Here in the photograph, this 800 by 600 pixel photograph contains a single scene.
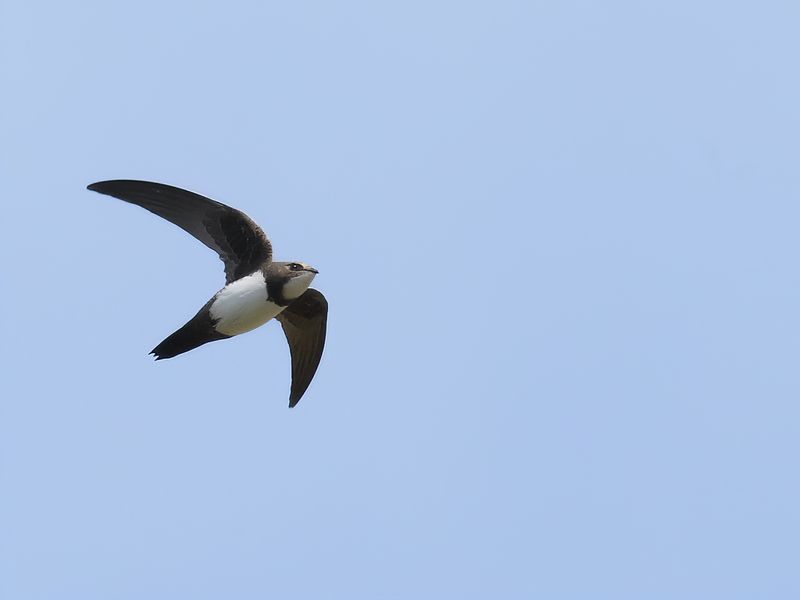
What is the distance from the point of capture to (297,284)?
12.5 meters

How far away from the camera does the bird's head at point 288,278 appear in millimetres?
12453

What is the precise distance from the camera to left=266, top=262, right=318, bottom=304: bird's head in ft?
40.9

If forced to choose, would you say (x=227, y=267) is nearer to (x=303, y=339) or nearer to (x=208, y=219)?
(x=208, y=219)

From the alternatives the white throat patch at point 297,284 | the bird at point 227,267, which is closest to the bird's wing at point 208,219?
the bird at point 227,267

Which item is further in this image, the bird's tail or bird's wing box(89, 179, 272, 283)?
bird's wing box(89, 179, 272, 283)

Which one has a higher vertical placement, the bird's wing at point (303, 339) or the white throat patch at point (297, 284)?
the white throat patch at point (297, 284)

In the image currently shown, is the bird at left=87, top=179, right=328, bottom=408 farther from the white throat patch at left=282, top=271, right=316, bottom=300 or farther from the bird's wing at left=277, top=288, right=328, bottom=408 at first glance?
the bird's wing at left=277, top=288, right=328, bottom=408

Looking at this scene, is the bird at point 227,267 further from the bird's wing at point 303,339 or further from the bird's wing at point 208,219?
the bird's wing at point 303,339

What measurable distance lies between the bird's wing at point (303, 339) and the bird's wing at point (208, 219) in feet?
4.14

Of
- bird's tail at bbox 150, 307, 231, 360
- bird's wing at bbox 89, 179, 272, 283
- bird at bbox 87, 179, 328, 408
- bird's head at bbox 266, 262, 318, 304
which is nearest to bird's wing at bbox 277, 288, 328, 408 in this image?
bird at bbox 87, 179, 328, 408

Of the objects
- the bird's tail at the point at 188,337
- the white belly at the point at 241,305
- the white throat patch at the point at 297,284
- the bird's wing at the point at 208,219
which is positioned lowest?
the bird's tail at the point at 188,337

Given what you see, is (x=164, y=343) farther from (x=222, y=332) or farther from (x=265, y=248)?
(x=265, y=248)

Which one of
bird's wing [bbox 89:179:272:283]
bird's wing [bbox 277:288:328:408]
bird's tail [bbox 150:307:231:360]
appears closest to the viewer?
bird's tail [bbox 150:307:231:360]

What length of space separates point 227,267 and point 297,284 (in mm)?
822
